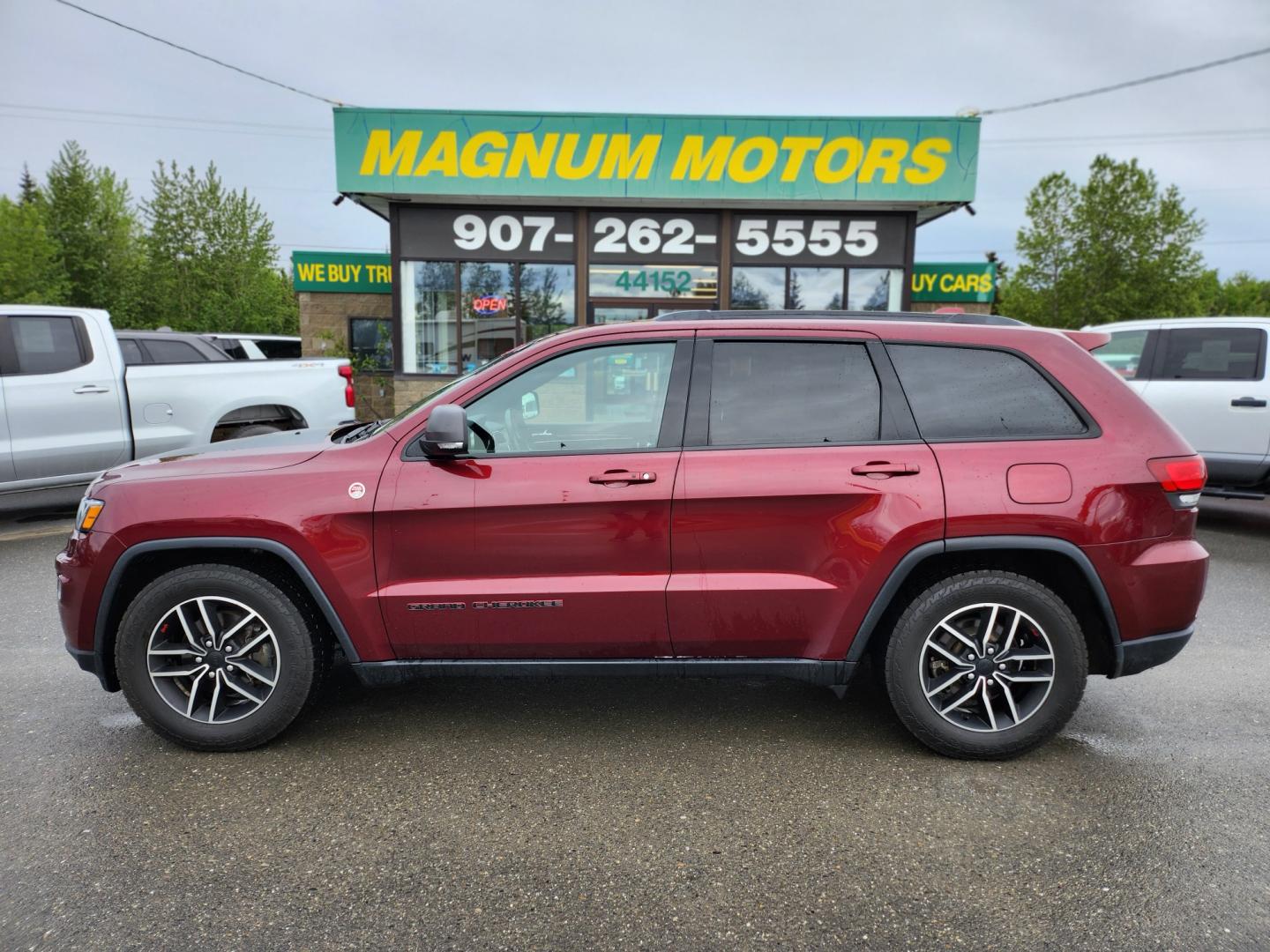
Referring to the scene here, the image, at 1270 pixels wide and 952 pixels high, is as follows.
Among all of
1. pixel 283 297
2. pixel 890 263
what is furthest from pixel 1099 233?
pixel 283 297

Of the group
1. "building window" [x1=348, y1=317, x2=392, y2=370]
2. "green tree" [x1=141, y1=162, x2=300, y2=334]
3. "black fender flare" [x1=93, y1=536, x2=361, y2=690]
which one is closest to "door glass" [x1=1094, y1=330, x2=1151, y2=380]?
"black fender flare" [x1=93, y1=536, x2=361, y2=690]

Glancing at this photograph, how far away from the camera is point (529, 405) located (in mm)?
3506

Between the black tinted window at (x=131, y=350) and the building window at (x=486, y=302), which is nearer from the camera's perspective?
the black tinted window at (x=131, y=350)

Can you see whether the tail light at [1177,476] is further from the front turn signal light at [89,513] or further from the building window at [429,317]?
the building window at [429,317]

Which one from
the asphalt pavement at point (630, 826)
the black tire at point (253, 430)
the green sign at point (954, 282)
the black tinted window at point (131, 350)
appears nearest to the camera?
the asphalt pavement at point (630, 826)

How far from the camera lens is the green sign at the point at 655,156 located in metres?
14.2

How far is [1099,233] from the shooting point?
1183 inches

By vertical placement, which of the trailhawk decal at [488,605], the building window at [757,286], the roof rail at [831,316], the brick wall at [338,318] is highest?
the building window at [757,286]

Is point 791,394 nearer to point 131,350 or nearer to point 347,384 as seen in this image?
point 347,384

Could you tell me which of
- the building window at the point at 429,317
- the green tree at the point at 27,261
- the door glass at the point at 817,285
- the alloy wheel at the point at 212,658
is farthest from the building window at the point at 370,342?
the green tree at the point at 27,261

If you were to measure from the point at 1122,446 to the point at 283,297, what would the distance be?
45.2 metres

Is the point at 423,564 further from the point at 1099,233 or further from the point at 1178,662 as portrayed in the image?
the point at 1099,233

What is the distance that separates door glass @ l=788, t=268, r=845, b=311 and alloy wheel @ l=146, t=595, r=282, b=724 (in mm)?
13532

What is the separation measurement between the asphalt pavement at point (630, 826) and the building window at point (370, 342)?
48.7 feet
